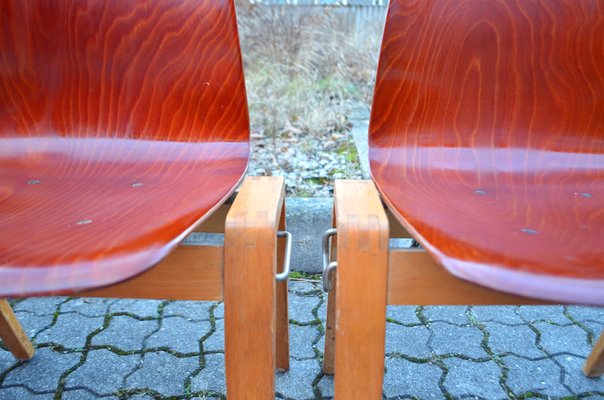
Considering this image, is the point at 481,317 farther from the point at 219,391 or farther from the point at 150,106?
the point at 150,106

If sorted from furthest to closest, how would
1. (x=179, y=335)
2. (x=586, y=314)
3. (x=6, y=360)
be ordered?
(x=586, y=314) → (x=179, y=335) → (x=6, y=360)

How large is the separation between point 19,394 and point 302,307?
703 millimetres


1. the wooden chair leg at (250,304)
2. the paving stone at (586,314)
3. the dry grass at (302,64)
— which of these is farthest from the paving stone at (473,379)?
the dry grass at (302,64)

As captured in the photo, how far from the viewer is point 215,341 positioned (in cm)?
130

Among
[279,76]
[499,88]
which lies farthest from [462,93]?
[279,76]

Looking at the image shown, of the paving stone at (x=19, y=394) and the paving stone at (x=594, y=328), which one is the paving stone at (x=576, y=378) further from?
the paving stone at (x=19, y=394)

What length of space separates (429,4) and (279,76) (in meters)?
1.87

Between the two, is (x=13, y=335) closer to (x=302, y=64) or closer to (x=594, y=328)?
(x=594, y=328)

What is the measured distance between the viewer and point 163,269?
682 mm

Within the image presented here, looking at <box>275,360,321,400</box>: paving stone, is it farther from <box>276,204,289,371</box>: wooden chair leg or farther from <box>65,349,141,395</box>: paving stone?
<box>65,349,141,395</box>: paving stone

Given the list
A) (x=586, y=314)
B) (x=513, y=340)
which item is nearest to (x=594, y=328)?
(x=586, y=314)

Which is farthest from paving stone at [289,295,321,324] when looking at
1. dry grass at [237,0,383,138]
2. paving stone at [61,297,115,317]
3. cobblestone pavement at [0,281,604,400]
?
dry grass at [237,0,383,138]

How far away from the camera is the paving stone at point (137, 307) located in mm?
1427

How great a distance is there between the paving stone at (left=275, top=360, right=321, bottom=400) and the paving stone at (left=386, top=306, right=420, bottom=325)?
0.98 ft
